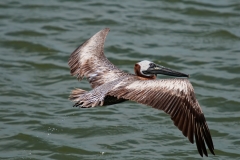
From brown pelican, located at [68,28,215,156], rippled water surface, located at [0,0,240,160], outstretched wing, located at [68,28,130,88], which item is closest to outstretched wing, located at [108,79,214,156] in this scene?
brown pelican, located at [68,28,215,156]

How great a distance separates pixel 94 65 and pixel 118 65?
3.08 metres

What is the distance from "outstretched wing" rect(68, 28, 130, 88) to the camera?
1009cm

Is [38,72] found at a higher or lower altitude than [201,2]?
lower

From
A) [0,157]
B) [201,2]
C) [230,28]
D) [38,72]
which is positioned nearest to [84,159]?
[0,157]

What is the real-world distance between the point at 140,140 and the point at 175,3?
6.52 m

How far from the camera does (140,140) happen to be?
1068 centimetres

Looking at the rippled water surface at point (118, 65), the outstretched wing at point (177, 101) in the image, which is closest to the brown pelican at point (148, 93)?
the outstretched wing at point (177, 101)

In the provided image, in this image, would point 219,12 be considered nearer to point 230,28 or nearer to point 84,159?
point 230,28

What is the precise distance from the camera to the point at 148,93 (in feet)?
28.9

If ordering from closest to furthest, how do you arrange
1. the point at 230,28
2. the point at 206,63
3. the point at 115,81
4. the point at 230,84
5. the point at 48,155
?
the point at 115,81 → the point at 48,155 → the point at 230,84 → the point at 206,63 → the point at 230,28

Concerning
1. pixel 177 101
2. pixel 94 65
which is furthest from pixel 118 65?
pixel 177 101

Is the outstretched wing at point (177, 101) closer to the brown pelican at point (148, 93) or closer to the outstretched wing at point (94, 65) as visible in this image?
the brown pelican at point (148, 93)

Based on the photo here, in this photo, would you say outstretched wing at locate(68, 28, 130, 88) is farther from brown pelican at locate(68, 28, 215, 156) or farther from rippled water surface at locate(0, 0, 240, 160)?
rippled water surface at locate(0, 0, 240, 160)

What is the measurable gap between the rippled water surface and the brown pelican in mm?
1139
